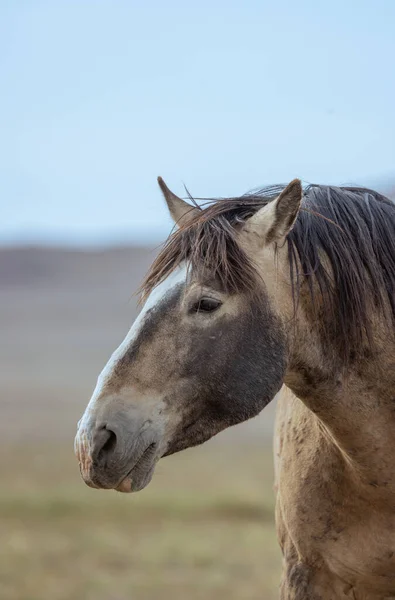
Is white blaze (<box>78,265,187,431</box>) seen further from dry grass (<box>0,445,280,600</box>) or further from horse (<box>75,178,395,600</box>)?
dry grass (<box>0,445,280,600</box>)

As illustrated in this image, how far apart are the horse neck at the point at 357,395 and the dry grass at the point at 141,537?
324 centimetres

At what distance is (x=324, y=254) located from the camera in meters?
3.09

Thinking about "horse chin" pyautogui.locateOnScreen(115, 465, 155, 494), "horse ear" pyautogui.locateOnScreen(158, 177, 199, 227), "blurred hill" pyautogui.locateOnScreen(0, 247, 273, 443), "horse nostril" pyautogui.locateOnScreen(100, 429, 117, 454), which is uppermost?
"horse ear" pyautogui.locateOnScreen(158, 177, 199, 227)

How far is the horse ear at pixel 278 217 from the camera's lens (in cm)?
286

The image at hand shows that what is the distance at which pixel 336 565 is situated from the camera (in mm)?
3314

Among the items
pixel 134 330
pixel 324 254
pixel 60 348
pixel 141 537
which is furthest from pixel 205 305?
pixel 60 348

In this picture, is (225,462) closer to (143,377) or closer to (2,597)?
(2,597)

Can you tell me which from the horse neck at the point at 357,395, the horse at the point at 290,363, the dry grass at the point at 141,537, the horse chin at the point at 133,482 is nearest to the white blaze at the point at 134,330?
the horse at the point at 290,363

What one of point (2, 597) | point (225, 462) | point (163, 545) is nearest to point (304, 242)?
point (2, 597)

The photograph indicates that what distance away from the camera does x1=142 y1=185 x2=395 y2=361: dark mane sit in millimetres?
2869

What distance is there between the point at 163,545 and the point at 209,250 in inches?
393

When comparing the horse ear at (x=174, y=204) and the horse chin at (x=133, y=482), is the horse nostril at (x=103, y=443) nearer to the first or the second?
the horse chin at (x=133, y=482)

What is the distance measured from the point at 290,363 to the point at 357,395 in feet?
0.93

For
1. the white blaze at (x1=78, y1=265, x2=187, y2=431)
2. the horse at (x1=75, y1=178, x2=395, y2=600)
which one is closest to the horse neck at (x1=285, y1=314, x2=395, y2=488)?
the horse at (x1=75, y1=178, x2=395, y2=600)
